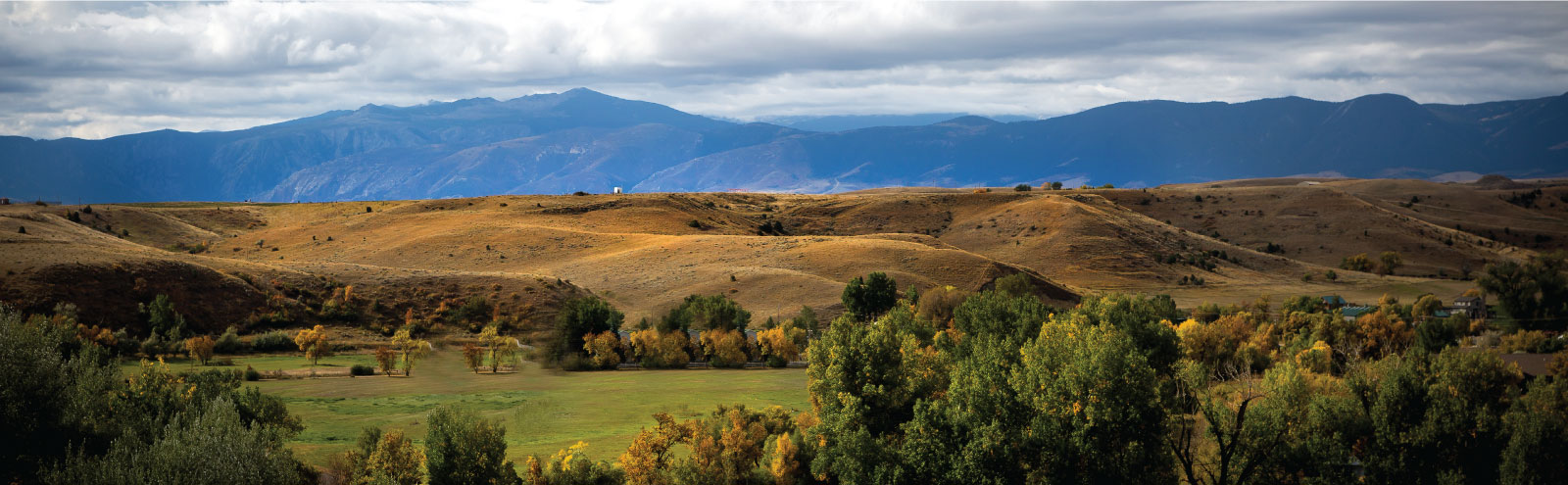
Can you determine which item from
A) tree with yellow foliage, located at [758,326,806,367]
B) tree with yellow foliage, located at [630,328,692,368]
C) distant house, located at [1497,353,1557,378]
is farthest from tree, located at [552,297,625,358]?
distant house, located at [1497,353,1557,378]

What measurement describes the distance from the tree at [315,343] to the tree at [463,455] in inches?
1252

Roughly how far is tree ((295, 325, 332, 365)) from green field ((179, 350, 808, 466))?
3.13ft

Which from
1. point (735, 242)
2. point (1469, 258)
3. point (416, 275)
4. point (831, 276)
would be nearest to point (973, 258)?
point (831, 276)

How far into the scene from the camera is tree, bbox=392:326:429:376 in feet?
193

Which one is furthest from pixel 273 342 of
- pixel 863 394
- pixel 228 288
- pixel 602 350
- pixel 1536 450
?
pixel 1536 450

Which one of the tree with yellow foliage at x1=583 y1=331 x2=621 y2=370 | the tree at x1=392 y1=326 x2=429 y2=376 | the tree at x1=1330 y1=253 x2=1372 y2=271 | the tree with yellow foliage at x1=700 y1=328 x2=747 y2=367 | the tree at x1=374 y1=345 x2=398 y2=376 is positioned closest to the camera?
the tree at x1=392 y1=326 x2=429 y2=376

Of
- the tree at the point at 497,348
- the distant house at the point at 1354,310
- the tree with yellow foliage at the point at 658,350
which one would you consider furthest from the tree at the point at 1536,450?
the distant house at the point at 1354,310

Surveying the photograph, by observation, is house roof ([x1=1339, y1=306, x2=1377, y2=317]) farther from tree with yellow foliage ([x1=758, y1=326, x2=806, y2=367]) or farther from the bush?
the bush

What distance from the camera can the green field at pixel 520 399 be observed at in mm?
47125

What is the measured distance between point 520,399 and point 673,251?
3036 inches

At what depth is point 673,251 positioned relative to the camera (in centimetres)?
12988

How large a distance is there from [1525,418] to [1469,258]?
5691 inches

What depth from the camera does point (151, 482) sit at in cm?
3209

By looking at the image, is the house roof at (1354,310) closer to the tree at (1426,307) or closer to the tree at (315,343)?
the tree at (1426,307)
